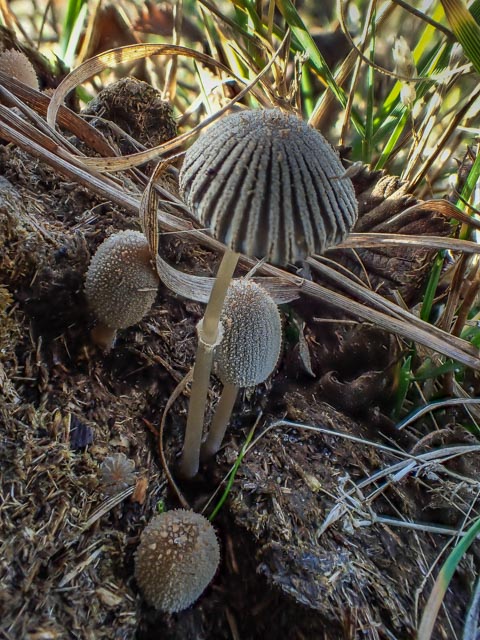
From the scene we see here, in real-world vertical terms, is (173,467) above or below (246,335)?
below

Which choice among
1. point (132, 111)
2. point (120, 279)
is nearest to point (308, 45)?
point (132, 111)

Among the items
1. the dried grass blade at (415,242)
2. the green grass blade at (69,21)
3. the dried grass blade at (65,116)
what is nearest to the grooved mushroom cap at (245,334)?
the dried grass blade at (415,242)

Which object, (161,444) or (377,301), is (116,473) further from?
(377,301)

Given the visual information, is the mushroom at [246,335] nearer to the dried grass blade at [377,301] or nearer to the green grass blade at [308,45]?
the dried grass blade at [377,301]

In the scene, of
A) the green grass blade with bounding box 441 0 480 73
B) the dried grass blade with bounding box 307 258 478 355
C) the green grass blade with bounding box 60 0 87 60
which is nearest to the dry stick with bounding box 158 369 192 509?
the dried grass blade with bounding box 307 258 478 355

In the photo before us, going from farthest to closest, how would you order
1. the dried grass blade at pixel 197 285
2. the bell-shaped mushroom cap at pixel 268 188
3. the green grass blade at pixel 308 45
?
the green grass blade at pixel 308 45 → the dried grass blade at pixel 197 285 → the bell-shaped mushroom cap at pixel 268 188

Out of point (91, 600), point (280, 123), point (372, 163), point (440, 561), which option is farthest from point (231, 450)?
point (372, 163)

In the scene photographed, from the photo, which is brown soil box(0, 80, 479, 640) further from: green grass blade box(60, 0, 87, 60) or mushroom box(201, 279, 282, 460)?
green grass blade box(60, 0, 87, 60)
